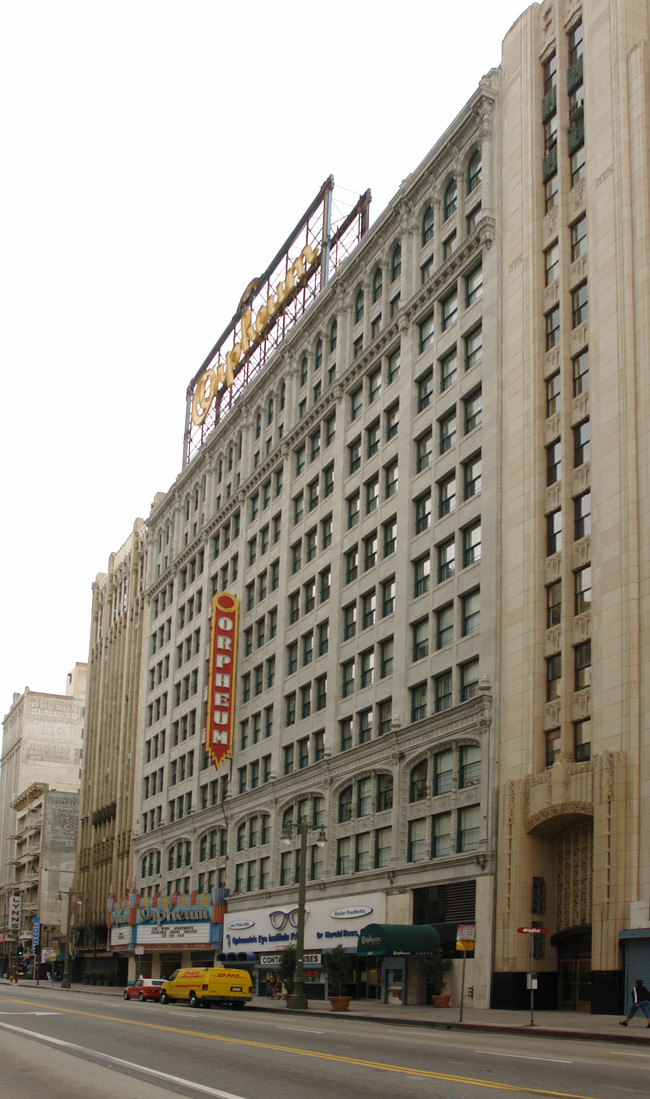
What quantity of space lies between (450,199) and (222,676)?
34.1 meters

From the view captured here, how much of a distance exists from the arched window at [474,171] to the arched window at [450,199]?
3.30 feet

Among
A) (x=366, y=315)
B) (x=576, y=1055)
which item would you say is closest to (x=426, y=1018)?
(x=576, y=1055)

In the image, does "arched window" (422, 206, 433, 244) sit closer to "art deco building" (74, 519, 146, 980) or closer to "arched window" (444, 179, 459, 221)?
"arched window" (444, 179, 459, 221)

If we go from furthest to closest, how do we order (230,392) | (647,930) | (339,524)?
1. (230,392)
2. (339,524)
3. (647,930)

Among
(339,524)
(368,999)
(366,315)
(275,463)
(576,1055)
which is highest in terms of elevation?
(366,315)

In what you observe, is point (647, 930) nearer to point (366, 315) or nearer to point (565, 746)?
point (565, 746)

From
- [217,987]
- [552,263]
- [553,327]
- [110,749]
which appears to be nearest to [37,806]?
[110,749]

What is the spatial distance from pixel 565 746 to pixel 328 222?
139 ft

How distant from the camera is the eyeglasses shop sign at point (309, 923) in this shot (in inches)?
2100

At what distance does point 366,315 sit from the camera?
6388cm

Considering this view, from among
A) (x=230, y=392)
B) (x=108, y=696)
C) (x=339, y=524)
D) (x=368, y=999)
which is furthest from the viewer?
(x=108, y=696)

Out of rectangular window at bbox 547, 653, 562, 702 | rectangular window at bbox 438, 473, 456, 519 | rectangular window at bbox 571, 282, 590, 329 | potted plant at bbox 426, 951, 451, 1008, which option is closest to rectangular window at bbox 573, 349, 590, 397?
rectangular window at bbox 571, 282, 590, 329

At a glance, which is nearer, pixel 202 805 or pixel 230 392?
pixel 202 805

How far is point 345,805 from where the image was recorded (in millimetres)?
57844
